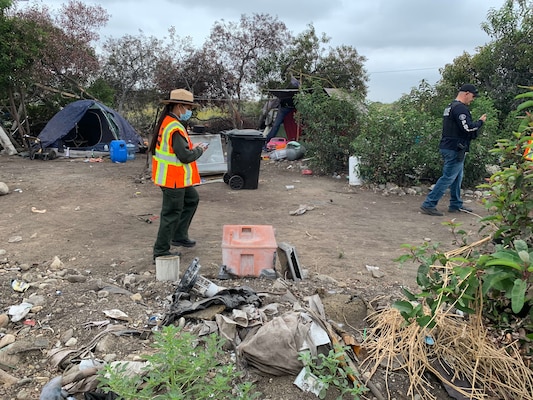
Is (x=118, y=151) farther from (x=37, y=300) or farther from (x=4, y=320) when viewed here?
(x=4, y=320)

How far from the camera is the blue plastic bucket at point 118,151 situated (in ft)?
39.6

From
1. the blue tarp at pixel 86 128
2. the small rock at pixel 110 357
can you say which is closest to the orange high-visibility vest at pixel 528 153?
the small rock at pixel 110 357

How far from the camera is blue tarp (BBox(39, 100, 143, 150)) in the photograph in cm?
1276

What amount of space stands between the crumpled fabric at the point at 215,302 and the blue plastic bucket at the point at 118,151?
31.5 ft

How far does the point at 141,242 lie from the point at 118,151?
24.5ft

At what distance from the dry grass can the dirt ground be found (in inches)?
4.0

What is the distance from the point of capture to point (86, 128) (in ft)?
47.8

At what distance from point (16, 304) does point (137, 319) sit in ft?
3.32

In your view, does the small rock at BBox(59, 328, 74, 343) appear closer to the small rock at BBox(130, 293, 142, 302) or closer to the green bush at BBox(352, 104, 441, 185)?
the small rock at BBox(130, 293, 142, 302)

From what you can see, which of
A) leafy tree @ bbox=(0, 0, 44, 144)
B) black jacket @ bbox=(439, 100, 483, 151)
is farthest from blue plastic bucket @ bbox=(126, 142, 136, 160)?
black jacket @ bbox=(439, 100, 483, 151)

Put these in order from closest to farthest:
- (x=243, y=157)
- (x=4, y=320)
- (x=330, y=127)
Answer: (x=4, y=320) → (x=243, y=157) → (x=330, y=127)

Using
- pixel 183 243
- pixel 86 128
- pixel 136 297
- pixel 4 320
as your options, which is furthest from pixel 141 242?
pixel 86 128

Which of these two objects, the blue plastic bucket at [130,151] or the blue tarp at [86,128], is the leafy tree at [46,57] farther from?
the blue plastic bucket at [130,151]

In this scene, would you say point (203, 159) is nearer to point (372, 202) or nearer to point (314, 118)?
point (314, 118)
